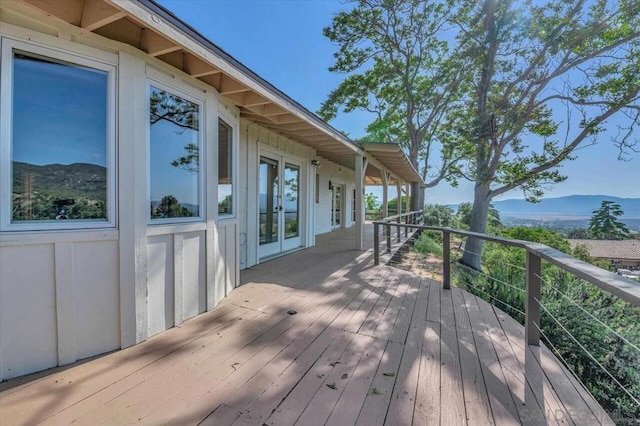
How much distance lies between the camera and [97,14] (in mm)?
1798

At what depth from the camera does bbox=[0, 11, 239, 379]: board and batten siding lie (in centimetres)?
180

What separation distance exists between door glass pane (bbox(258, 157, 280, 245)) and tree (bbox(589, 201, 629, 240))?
115 feet

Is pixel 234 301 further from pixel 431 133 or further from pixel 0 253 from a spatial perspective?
pixel 431 133

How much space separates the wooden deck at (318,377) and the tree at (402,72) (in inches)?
486

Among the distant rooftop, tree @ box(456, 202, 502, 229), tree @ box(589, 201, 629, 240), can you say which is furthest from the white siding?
tree @ box(589, 201, 629, 240)

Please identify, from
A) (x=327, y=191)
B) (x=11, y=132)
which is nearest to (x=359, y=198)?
(x=327, y=191)

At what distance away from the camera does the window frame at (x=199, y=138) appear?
7.71 ft

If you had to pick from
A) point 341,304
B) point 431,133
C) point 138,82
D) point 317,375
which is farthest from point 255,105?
point 431,133

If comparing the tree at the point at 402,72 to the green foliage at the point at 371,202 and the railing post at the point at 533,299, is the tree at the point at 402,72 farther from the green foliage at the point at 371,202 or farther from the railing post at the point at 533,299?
the railing post at the point at 533,299

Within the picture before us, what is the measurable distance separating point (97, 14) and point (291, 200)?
15.0 ft

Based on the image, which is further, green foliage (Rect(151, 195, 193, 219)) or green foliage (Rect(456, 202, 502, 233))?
green foliage (Rect(456, 202, 502, 233))

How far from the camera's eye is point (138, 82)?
7.38 ft

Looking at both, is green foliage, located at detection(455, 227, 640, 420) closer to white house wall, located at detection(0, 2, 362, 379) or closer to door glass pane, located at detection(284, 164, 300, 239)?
white house wall, located at detection(0, 2, 362, 379)

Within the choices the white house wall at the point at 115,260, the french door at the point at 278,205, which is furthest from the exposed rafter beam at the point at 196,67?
the french door at the point at 278,205
